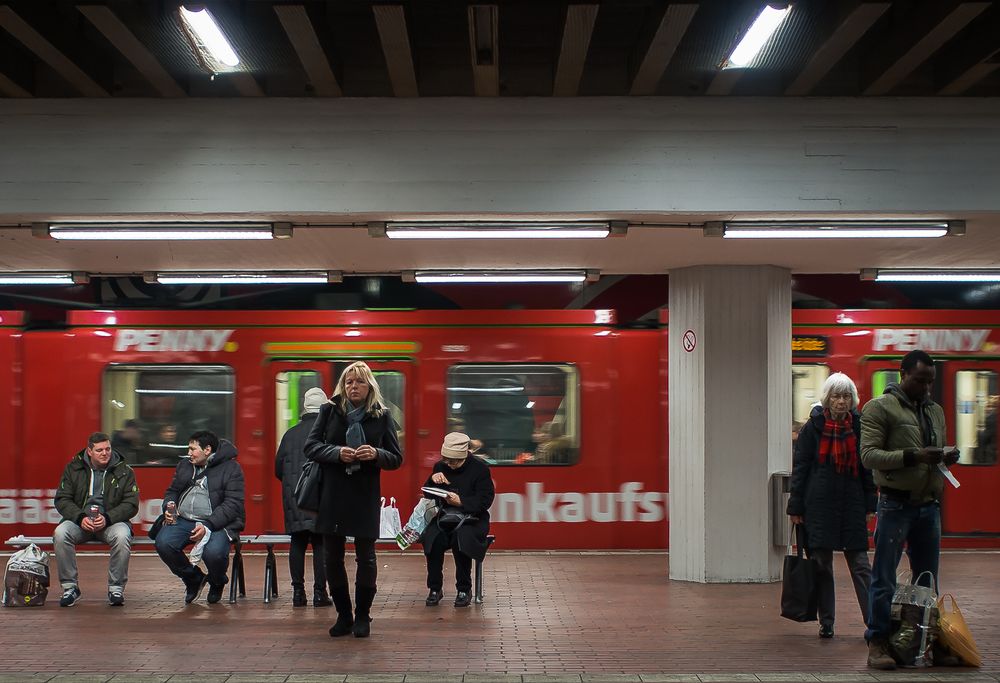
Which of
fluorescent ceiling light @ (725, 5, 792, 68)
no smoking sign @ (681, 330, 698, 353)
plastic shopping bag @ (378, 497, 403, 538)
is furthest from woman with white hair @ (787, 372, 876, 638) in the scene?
plastic shopping bag @ (378, 497, 403, 538)

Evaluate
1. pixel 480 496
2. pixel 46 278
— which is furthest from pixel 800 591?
pixel 46 278

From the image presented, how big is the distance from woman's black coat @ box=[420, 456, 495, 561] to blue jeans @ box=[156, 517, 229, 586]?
1.61 m

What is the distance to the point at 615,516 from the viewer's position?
11070 millimetres

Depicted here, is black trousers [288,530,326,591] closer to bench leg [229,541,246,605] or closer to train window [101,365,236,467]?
bench leg [229,541,246,605]

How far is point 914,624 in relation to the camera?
20.9 ft

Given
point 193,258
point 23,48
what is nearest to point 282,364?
point 193,258

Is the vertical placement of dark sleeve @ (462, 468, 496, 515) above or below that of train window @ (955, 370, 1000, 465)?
below

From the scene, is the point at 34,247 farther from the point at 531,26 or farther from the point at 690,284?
the point at 690,284

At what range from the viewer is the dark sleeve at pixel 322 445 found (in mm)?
6957

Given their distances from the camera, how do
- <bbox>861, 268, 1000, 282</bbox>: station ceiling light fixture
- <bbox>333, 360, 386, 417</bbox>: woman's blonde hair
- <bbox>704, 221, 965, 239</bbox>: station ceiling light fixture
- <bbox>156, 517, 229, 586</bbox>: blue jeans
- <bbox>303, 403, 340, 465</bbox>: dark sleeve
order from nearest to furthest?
<bbox>303, 403, 340, 465</bbox>: dark sleeve, <bbox>333, 360, 386, 417</bbox>: woman's blonde hair, <bbox>704, 221, 965, 239</bbox>: station ceiling light fixture, <bbox>156, 517, 229, 586</bbox>: blue jeans, <bbox>861, 268, 1000, 282</bbox>: station ceiling light fixture

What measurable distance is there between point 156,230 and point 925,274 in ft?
23.8

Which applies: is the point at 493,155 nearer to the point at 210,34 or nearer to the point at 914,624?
the point at 210,34

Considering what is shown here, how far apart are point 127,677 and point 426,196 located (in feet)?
12.1

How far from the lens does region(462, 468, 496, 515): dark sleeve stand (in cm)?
858
